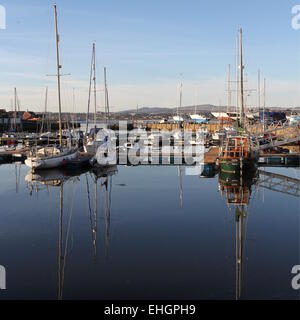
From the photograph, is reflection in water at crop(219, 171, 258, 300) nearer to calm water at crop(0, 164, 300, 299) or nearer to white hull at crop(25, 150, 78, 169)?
calm water at crop(0, 164, 300, 299)

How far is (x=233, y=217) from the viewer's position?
644 inches

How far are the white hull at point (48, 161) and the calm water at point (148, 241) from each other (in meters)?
4.52

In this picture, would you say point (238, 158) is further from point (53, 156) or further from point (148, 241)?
point (53, 156)

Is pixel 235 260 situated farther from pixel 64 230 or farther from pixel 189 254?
pixel 64 230

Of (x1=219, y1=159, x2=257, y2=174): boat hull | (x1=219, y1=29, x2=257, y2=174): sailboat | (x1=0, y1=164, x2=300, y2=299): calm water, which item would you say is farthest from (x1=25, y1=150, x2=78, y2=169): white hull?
(x1=219, y1=159, x2=257, y2=174): boat hull

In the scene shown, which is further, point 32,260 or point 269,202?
point 269,202

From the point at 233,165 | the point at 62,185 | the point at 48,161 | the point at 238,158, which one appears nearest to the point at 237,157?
the point at 238,158

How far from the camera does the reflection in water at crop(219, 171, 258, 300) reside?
36.1ft

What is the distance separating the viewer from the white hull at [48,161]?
28.0 meters

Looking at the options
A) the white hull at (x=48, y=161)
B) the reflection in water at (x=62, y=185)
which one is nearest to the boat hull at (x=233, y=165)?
the reflection in water at (x=62, y=185)

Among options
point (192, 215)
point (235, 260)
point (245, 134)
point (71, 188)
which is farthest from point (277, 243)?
point (245, 134)

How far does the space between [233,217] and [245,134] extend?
14.3 m

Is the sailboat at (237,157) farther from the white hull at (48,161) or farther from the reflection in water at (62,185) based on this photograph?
the white hull at (48,161)

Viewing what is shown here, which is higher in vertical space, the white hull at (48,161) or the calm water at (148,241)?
the white hull at (48,161)
